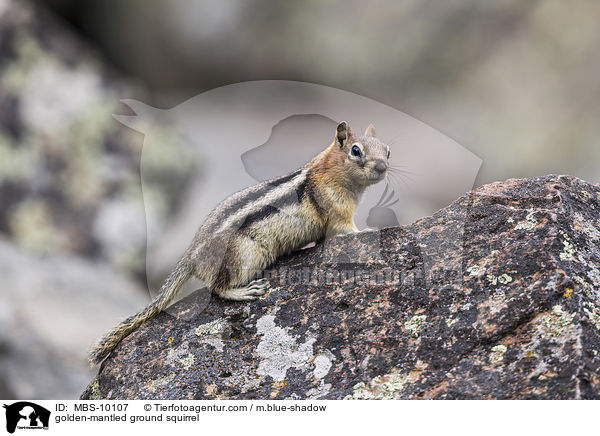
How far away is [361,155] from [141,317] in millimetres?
1633

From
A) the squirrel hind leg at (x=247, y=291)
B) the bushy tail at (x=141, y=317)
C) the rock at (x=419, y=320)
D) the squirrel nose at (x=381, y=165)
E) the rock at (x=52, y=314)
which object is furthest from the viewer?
the rock at (x=52, y=314)

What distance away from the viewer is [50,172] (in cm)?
686

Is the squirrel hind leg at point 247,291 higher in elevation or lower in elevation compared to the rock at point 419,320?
higher

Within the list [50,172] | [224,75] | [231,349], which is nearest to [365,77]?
[224,75]

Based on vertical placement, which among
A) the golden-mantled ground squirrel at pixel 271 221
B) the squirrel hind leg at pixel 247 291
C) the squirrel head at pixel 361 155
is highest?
the squirrel head at pixel 361 155

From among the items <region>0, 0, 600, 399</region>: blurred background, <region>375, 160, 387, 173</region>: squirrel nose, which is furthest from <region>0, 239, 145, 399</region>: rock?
<region>375, 160, 387, 173</region>: squirrel nose

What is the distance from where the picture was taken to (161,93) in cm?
568

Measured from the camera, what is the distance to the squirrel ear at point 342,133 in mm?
3764

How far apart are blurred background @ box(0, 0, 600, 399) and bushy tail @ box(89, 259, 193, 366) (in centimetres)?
113

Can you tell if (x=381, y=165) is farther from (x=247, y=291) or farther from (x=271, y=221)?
(x=247, y=291)

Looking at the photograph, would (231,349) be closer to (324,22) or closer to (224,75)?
(224,75)
